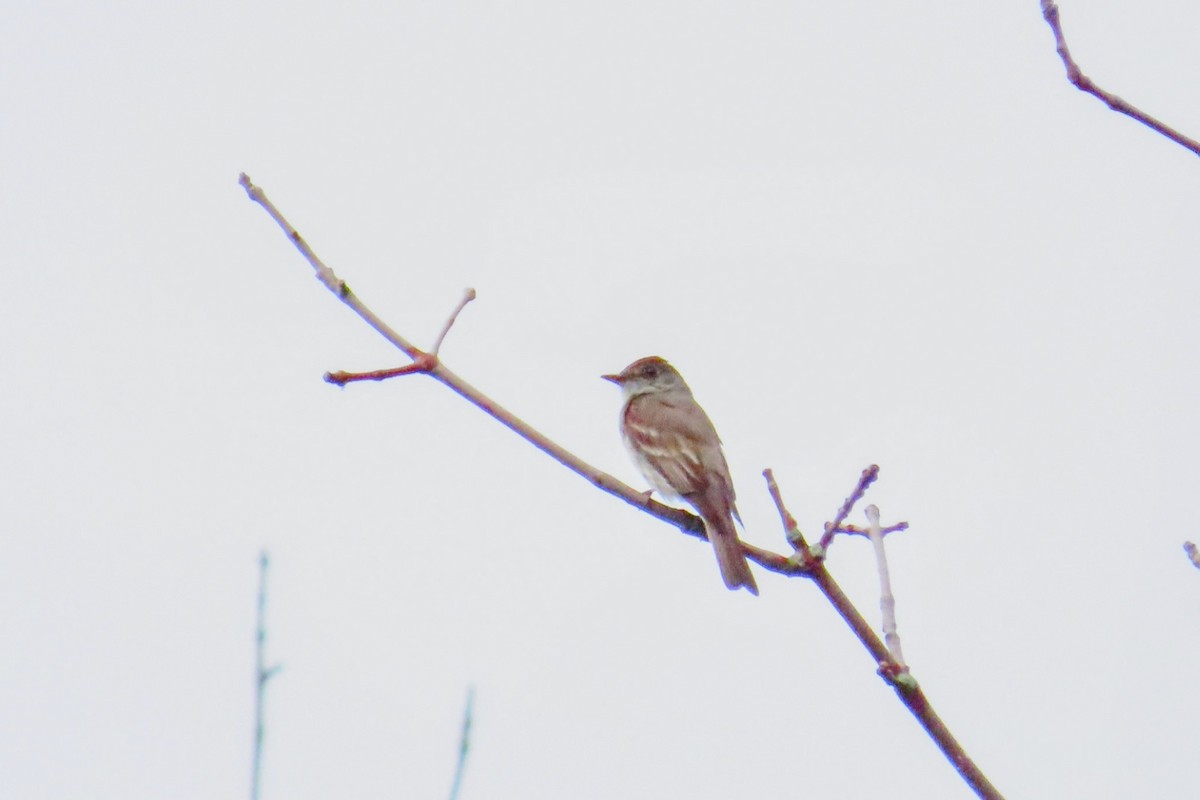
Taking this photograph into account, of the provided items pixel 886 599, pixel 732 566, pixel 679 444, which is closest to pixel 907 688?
pixel 886 599

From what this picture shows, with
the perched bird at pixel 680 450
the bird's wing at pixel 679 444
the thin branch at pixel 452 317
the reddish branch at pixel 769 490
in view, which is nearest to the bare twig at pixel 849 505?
Answer: the reddish branch at pixel 769 490

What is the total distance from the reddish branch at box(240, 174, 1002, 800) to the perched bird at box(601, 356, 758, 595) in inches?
142

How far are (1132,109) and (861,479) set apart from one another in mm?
1434

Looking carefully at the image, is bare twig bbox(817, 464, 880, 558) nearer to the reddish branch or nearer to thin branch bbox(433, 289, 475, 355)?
the reddish branch

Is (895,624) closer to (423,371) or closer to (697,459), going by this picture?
(423,371)

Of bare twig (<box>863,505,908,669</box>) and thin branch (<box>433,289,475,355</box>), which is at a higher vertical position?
thin branch (<box>433,289,475,355</box>)

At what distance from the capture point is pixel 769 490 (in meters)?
4.27

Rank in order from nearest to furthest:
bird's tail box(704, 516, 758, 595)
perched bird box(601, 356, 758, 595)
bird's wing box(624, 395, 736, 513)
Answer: bird's tail box(704, 516, 758, 595)
perched bird box(601, 356, 758, 595)
bird's wing box(624, 395, 736, 513)

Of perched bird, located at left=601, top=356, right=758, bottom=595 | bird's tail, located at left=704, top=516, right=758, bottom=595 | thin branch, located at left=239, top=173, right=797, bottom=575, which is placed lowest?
thin branch, located at left=239, top=173, right=797, bottom=575

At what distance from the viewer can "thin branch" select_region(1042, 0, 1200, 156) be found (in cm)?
329

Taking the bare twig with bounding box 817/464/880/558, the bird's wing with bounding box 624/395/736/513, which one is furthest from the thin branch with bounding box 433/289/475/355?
the bird's wing with bounding box 624/395/736/513

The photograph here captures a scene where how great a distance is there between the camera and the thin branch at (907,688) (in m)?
3.41

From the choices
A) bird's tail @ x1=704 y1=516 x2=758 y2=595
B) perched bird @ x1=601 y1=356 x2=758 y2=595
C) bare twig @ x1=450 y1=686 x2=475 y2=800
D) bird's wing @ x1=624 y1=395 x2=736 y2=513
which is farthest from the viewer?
bird's wing @ x1=624 y1=395 x2=736 y2=513

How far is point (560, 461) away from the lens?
15.6 ft
